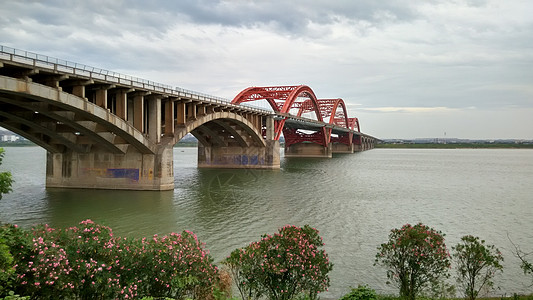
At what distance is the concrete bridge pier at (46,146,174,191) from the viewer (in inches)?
1426

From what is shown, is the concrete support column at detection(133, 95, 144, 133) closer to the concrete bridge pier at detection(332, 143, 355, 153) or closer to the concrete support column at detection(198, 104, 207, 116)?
the concrete support column at detection(198, 104, 207, 116)

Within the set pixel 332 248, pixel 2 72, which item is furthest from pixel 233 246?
pixel 2 72

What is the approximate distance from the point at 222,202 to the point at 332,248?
1537 cm

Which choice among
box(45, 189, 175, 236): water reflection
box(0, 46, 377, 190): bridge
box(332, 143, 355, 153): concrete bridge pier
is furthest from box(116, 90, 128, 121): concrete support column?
box(332, 143, 355, 153): concrete bridge pier

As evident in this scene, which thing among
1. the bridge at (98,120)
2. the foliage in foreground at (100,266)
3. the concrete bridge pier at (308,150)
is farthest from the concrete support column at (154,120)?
the concrete bridge pier at (308,150)

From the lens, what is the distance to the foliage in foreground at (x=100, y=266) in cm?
773

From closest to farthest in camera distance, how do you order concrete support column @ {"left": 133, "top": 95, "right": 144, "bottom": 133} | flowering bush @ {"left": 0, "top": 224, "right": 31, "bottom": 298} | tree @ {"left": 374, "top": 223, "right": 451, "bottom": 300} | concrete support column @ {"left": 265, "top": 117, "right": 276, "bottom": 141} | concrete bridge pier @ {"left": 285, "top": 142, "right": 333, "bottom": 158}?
flowering bush @ {"left": 0, "top": 224, "right": 31, "bottom": 298}
tree @ {"left": 374, "top": 223, "right": 451, "bottom": 300}
concrete support column @ {"left": 133, "top": 95, "right": 144, "bottom": 133}
concrete support column @ {"left": 265, "top": 117, "right": 276, "bottom": 141}
concrete bridge pier @ {"left": 285, "top": 142, "right": 333, "bottom": 158}

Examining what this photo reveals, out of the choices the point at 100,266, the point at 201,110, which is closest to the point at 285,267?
the point at 100,266

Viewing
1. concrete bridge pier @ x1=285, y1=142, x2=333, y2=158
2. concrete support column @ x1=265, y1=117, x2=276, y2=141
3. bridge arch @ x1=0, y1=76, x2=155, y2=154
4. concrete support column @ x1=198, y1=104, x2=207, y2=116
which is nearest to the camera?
bridge arch @ x1=0, y1=76, x2=155, y2=154

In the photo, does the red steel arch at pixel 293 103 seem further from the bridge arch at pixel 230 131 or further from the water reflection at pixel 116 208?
the water reflection at pixel 116 208

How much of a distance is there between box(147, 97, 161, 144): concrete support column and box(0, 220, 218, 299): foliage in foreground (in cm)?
2779

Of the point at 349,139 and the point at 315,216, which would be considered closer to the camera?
the point at 315,216

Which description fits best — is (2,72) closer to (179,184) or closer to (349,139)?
(179,184)

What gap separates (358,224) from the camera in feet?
74.2
